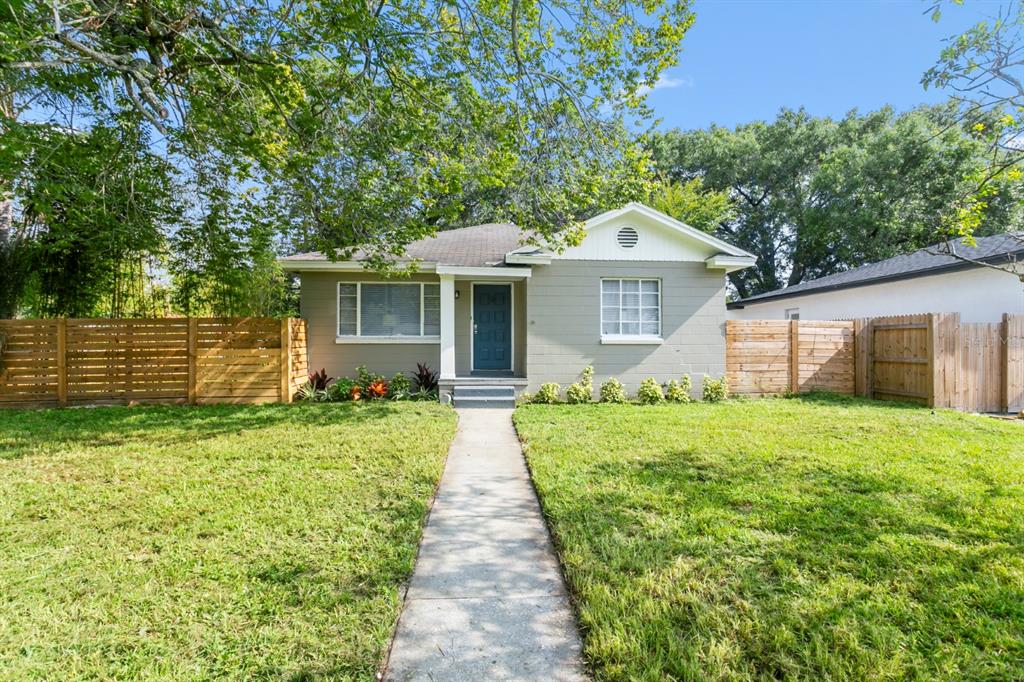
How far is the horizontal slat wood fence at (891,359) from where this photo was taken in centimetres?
889

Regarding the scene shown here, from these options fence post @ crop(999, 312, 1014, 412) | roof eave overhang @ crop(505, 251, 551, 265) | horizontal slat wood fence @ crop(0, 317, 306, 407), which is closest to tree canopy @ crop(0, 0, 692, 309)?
roof eave overhang @ crop(505, 251, 551, 265)

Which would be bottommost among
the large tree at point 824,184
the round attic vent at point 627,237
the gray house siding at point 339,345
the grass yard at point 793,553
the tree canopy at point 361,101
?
the grass yard at point 793,553

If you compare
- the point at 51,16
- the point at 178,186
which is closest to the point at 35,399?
the point at 178,186

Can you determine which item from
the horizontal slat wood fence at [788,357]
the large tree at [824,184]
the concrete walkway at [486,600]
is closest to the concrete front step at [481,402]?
the concrete walkway at [486,600]

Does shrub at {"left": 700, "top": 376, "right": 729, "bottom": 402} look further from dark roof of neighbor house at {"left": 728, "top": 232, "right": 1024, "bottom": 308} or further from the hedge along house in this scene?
dark roof of neighbor house at {"left": 728, "top": 232, "right": 1024, "bottom": 308}

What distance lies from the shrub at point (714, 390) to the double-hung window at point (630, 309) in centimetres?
154

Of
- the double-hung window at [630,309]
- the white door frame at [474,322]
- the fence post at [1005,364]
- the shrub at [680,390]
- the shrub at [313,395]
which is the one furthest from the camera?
the white door frame at [474,322]

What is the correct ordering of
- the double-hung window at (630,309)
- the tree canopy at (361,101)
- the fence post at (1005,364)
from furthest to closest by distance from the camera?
1. the double-hung window at (630,309)
2. the fence post at (1005,364)
3. the tree canopy at (361,101)

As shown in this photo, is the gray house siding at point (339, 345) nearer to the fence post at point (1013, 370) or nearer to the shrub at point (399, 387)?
the shrub at point (399, 387)

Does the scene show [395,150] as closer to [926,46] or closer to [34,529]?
[34,529]

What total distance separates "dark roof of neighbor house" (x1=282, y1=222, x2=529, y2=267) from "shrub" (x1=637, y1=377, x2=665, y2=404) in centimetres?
406

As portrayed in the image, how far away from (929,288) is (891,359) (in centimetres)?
315

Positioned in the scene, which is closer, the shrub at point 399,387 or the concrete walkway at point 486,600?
the concrete walkway at point 486,600

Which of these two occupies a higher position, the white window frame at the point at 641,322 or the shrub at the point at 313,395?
the white window frame at the point at 641,322
